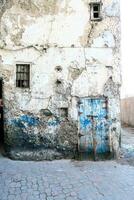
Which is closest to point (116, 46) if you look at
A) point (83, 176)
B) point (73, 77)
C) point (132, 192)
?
point (73, 77)

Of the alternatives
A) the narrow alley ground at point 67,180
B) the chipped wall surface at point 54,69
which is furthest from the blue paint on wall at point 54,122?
the narrow alley ground at point 67,180

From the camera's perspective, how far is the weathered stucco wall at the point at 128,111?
2439cm

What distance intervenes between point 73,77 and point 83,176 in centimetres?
376

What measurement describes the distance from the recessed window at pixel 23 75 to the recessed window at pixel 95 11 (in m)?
2.95

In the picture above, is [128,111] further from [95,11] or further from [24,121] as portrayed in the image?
[24,121]

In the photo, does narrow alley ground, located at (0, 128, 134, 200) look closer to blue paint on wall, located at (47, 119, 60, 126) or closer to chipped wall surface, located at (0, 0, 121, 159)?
chipped wall surface, located at (0, 0, 121, 159)

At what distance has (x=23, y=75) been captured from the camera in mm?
11578

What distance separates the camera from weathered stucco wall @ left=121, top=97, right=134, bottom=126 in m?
24.4

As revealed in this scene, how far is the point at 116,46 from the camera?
12.0 m

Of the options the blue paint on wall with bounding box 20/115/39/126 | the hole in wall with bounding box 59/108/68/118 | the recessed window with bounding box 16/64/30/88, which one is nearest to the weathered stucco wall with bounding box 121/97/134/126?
the hole in wall with bounding box 59/108/68/118

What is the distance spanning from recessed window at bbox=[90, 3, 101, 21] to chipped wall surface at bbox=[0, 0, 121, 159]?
5.7 inches

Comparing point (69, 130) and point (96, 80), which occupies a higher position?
point (96, 80)

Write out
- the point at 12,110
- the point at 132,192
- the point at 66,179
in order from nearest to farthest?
1. the point at 132,192
2. the point at 66,179
3. the point at 12,110

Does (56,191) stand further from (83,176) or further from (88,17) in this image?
(88,17)
